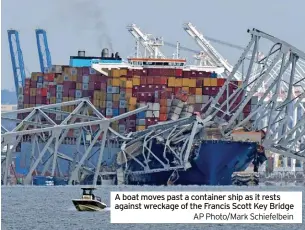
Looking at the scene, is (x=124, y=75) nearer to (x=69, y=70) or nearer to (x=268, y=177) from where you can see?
(x=69, y=70)

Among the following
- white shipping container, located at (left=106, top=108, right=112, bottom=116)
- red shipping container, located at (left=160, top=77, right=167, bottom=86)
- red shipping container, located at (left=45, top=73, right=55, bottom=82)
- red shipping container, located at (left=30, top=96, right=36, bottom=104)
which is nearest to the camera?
red shipping container, located at (left=160, top=77, right=167, bottom=86)

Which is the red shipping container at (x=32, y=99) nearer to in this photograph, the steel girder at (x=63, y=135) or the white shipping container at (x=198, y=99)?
the steel girder at (x=63, y=135)

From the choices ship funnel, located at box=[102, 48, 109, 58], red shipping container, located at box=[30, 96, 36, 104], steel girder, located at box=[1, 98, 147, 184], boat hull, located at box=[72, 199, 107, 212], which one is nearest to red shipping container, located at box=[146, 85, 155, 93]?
steel girder, located at box=[1, 98, 147, 184]

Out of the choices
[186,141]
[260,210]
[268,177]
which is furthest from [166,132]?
[260,210]

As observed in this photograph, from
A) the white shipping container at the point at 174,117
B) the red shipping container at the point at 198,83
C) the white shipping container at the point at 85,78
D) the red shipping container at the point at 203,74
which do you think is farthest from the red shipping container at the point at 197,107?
the white shipping container at the point at 85,78

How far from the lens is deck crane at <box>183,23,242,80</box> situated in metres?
156

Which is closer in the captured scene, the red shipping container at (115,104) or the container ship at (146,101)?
the container ship at (146,101)

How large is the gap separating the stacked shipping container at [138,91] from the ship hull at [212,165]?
6.33m

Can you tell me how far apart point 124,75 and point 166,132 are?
1441 centimetres

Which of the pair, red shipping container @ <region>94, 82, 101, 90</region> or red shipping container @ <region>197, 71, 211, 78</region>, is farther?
red shipping container @ <region>94, 82, 101, 90</region>

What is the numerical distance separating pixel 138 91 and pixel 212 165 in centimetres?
1522

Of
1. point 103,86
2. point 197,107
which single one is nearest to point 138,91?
point 103,86

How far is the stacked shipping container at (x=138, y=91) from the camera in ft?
403

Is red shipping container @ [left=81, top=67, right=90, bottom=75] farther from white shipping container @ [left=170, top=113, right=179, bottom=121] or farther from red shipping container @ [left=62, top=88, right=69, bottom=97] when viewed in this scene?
white shipping container @ [left=170, top=113, right=179, bottom=121]
